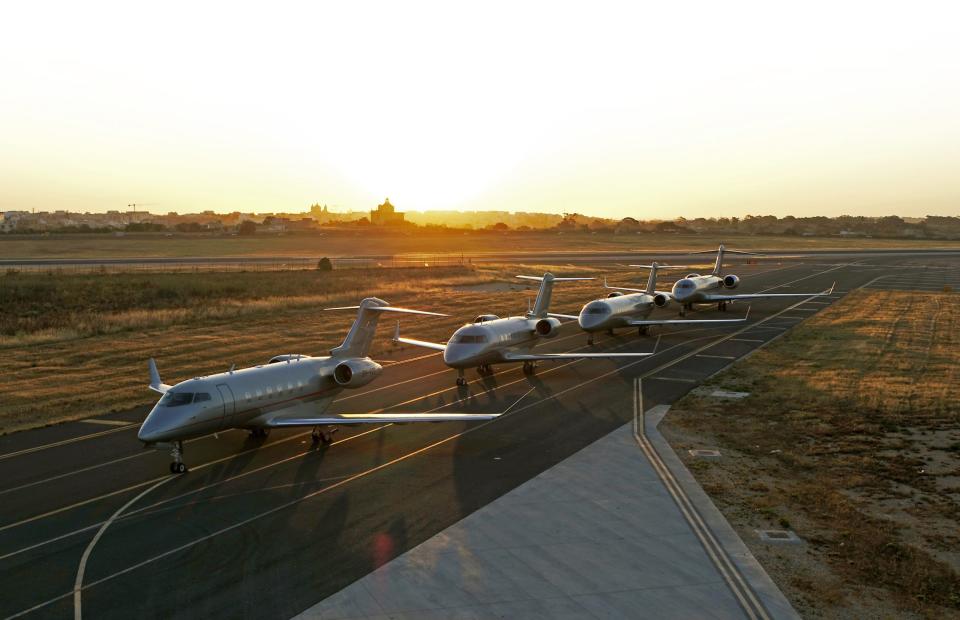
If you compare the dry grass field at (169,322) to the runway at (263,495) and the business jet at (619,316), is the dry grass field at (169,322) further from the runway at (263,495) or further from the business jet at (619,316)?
the business jet at (619,316)

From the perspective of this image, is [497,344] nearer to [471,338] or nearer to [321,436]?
[471,338]

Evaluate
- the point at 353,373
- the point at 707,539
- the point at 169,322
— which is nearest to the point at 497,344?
the point at 353,373

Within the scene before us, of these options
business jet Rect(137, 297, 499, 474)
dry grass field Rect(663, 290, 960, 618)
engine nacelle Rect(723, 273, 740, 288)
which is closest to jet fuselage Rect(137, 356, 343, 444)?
business jet Rect(137, 297, 499, 474)

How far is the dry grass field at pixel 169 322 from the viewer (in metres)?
37.5

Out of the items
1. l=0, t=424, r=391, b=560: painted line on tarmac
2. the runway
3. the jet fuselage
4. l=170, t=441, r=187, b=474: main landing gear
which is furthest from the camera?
l=170, t=441, r=187, b=474: main landing gear

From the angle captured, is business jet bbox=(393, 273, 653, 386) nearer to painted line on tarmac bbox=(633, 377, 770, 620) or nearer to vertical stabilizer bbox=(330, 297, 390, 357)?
vertical stabilizer bbox=(330, 297, 390, 357)

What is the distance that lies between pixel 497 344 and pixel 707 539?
20.3 meters

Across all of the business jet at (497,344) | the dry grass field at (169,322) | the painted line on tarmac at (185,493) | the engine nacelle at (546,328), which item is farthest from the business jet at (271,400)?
the engine nacelle at (546,328)

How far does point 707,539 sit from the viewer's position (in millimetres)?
19203

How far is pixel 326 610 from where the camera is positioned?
1577 cm

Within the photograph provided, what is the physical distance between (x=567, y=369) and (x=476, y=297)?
36326mm

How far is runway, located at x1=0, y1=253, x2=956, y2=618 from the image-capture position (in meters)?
17.0

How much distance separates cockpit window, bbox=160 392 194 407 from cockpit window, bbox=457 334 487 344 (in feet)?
51.7

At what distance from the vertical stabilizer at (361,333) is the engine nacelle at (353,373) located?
41.3 inches
